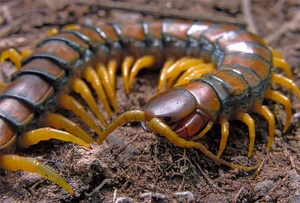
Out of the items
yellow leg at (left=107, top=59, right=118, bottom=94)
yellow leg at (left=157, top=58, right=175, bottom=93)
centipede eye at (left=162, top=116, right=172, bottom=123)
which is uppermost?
centipede eye at (left=162, top=116, right=172, bottom=123)

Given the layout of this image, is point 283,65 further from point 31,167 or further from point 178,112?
point 31,167

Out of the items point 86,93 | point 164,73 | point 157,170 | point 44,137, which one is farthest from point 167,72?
point 44,137

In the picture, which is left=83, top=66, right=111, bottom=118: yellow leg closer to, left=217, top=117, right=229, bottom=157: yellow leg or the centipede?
the centipede

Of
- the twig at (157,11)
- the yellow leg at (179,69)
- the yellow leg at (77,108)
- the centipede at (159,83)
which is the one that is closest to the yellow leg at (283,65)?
the centipede at (159,83)

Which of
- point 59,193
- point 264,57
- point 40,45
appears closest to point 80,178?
point 59,193

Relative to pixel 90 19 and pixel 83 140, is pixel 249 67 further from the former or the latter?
pixel 90 19

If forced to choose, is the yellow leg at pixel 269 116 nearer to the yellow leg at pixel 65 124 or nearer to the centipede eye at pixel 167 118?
the centipede eye at pixel 167 118

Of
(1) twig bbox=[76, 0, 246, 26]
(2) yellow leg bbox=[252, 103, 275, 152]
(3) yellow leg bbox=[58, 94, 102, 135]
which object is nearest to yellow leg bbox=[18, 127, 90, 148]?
(3) yellow leg bbox=[58, 94, 102, 135]
